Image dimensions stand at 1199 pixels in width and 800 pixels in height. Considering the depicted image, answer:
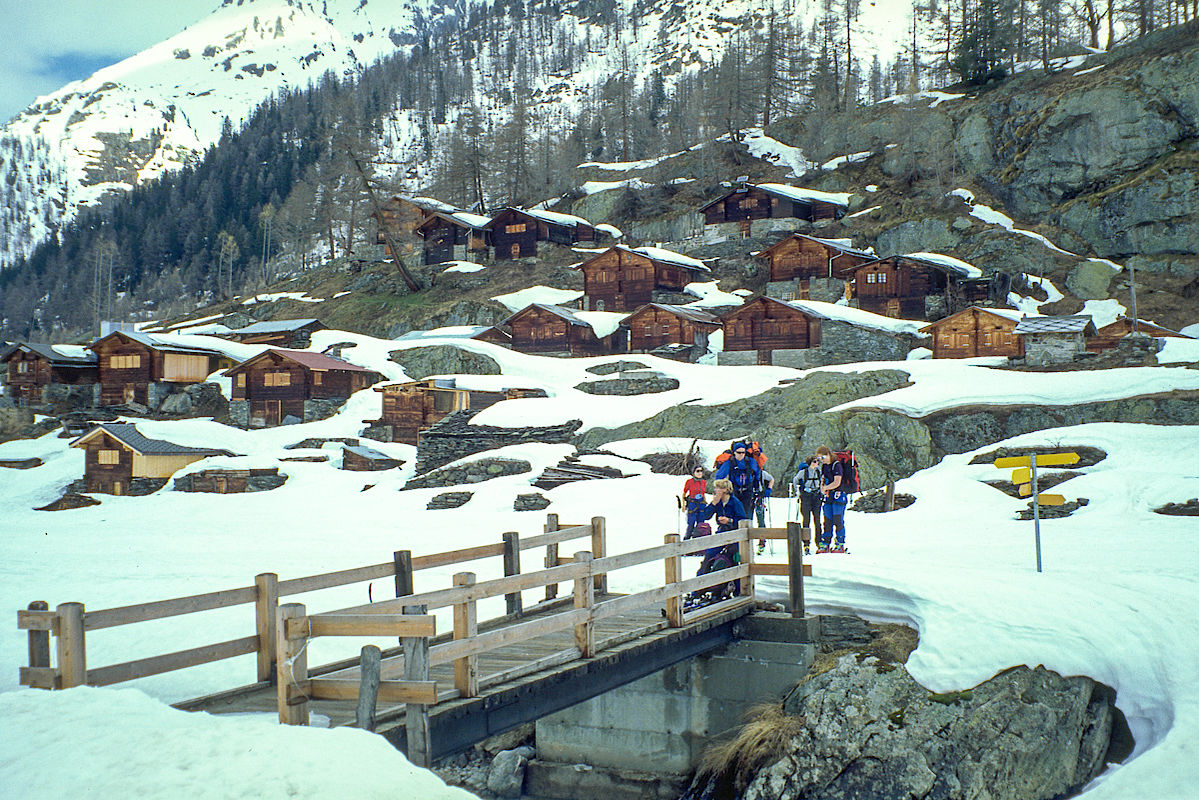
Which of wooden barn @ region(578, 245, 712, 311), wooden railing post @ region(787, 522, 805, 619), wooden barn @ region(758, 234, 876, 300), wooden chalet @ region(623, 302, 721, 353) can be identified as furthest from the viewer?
wooden barn @ region(578, 245, 712, 311)

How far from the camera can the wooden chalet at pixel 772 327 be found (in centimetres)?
5038

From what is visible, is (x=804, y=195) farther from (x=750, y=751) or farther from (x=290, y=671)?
(x=290, y=671)

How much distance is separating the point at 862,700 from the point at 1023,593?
3051 millimetres

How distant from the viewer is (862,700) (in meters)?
10.1

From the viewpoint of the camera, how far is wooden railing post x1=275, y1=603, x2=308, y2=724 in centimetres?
654

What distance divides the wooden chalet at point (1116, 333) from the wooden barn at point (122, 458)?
45.4 metres

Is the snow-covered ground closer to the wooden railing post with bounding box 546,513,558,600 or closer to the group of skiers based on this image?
the group of skiers

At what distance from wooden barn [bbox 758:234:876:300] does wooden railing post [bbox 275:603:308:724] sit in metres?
56.8


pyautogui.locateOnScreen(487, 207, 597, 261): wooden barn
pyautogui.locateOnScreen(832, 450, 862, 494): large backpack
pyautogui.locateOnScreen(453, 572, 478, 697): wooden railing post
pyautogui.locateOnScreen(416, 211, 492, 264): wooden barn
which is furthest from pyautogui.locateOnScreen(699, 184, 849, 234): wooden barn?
pyautogui.locateOnScreen(453, 572, 478, 697): wooden railing post

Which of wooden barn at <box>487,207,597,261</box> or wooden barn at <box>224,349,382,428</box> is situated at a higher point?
wooden barn at <box>487,207,597,261</box>

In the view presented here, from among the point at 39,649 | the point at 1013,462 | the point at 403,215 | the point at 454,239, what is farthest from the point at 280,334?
the point at 39,649

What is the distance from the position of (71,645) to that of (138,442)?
3969 cm

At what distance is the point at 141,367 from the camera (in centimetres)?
5731

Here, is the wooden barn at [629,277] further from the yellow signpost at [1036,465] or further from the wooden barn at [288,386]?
the yellow signpost at [1036,465]
